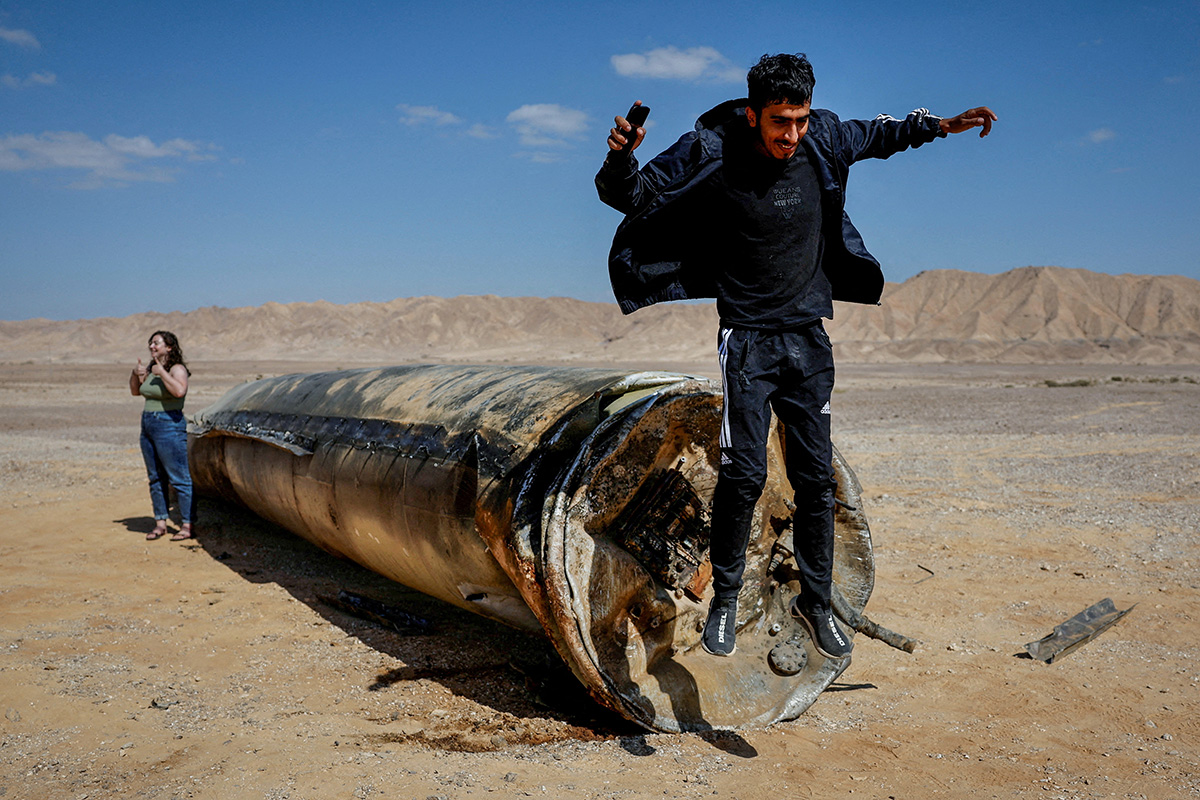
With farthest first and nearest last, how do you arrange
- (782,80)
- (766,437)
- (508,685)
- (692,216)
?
1. (508,685)
2. (692,216)
3. (766,437)
4. (782,80)

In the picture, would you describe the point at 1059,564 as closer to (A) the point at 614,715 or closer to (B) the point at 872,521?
(B) the point at 872,521

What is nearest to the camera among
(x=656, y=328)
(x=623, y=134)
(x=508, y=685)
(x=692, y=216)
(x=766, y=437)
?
(x=623, y=134)

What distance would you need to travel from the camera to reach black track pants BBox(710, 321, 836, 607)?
306 centimetres

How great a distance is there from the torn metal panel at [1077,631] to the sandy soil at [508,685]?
66 mm

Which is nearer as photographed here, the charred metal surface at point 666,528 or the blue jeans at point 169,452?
the charred metal surface at point 666,528

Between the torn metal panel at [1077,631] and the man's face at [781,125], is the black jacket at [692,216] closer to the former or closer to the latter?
the man's face at [781,125]

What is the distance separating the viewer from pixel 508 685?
4.07 metres

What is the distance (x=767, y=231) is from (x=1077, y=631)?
130 inches

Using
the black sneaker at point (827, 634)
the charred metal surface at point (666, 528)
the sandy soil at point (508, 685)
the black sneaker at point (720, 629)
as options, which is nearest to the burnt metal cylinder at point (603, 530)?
the charred metal surface at point (666, 528)

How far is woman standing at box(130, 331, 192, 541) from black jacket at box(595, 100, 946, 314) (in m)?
5.03

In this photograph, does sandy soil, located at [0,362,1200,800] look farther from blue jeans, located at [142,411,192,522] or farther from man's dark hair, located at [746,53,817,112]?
man's dark hair, located at [746,53,817,112]

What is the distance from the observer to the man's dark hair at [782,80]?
2938 millimetres

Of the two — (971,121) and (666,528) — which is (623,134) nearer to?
(971,121)

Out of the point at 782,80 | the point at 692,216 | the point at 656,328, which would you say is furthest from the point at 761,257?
the point at 656,328
